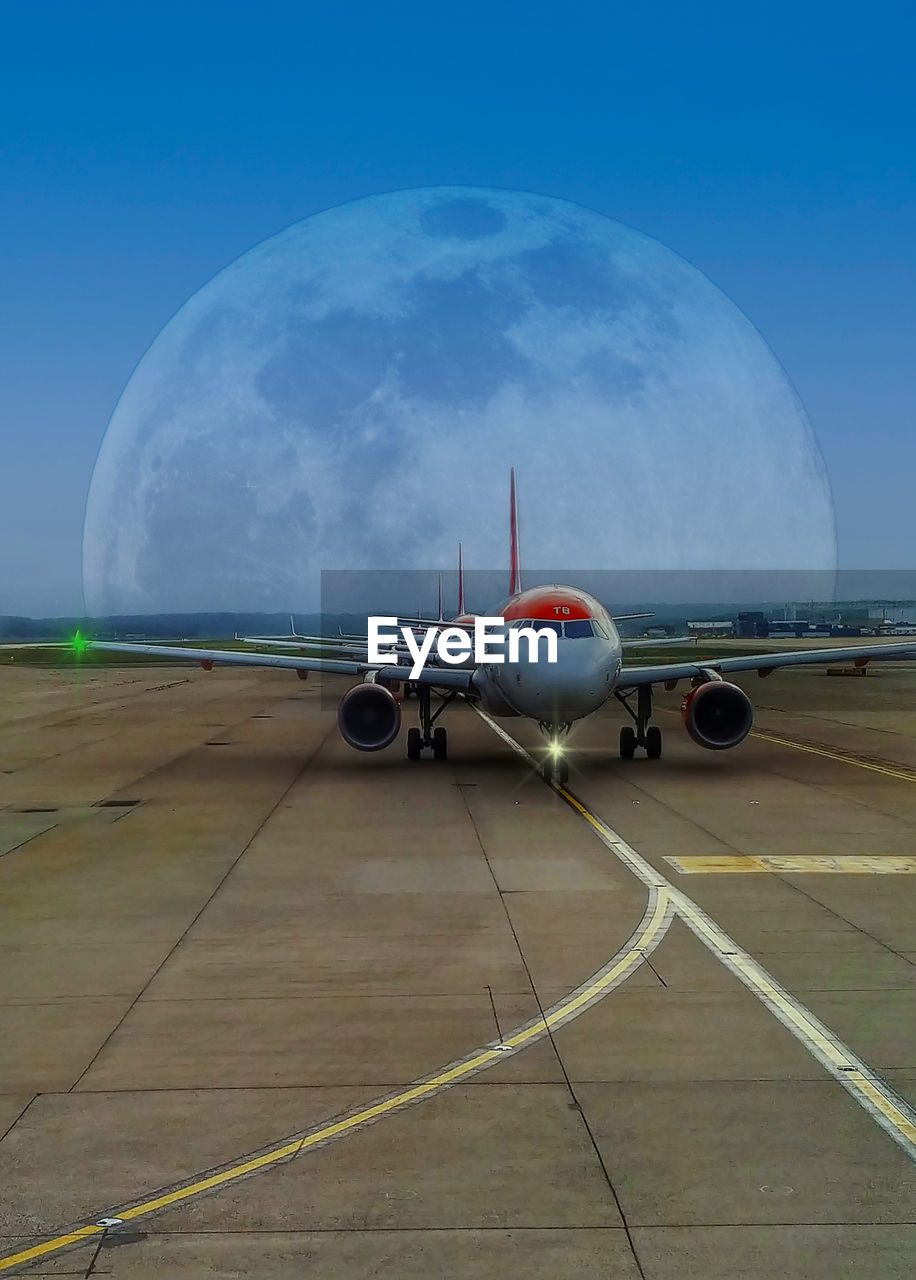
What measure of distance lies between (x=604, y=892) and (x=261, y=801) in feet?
32.8

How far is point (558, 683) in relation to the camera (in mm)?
22344

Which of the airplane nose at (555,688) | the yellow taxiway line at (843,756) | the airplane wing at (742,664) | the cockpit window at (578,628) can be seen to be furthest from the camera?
the airplane wing at (742,664)

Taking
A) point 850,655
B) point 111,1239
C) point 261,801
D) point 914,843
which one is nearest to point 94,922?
point 111,1239

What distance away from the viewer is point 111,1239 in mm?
6227

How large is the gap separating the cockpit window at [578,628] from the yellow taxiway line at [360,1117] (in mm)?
11057

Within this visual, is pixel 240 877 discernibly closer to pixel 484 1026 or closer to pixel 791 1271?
pixel 484 1026

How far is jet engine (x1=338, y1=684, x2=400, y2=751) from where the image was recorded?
25.9m

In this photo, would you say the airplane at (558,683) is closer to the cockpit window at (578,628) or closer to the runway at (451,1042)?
the cockpit window at (578,628)

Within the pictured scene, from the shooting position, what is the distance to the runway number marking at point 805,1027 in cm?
773

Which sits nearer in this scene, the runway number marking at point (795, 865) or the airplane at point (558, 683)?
the runway number marking at point (795, 865)

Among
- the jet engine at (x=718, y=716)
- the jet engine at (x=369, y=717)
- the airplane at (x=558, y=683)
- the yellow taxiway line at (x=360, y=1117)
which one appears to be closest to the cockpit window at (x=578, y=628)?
the airplane at (x=558, y=683)

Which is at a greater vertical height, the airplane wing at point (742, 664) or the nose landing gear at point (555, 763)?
the airplane wing at point (742, 664)

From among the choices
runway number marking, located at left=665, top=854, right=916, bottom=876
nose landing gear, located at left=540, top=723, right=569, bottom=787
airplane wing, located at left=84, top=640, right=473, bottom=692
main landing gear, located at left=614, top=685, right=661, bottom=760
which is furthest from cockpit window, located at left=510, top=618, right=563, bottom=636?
runway number marking, located at left=665, top=854, right=916, bottom=876

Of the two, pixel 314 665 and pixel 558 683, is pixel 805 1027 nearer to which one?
pixel 558 683
